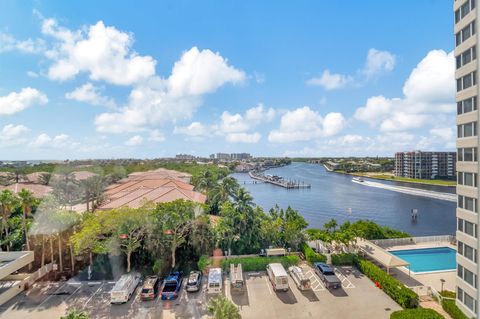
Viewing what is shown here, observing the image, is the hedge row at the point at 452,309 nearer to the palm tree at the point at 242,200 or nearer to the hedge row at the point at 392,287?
the hedge row at the point at 392,287

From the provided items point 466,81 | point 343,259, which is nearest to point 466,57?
point 466,81

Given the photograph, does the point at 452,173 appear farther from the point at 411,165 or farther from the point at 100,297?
the point at 100,297

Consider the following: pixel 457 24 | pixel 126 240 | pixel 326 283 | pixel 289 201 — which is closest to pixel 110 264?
pixel 126 240

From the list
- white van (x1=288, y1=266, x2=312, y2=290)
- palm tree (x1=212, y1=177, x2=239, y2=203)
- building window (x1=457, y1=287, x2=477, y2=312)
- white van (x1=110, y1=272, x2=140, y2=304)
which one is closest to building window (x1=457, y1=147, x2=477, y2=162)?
building window (x1=457, y1=287, x2=477, y2=312)

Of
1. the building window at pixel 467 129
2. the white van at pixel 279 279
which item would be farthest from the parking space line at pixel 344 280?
the building window at pixel 467 129

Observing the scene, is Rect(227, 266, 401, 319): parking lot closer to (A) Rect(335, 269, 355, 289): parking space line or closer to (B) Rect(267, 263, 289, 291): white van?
(A) Rect(335, 269, 355, 289): parking space line
